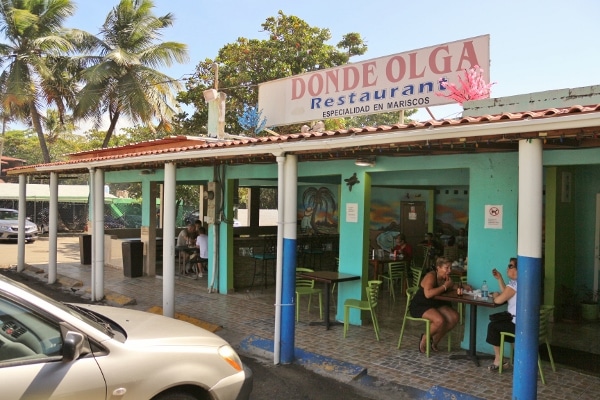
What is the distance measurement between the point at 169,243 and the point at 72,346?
5.26 m

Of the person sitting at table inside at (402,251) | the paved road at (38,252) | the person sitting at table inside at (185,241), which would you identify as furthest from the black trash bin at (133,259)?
the person sitting at table inside at (402,251)

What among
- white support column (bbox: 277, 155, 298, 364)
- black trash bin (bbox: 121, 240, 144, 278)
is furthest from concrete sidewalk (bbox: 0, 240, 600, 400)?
black trash bin (bbox: 121, 240, 144, 278)

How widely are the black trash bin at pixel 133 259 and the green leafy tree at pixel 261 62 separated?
990 cm

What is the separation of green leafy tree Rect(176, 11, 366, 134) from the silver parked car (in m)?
17.8

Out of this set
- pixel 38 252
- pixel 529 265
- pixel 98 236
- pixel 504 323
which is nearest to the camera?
pixel 529 265

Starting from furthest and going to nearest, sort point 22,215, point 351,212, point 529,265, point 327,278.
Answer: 1. point 22,215
2. point 351,212
3. point 327,278
4. point 529,265

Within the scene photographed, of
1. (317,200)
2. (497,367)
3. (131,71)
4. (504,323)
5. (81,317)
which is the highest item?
(131,71)

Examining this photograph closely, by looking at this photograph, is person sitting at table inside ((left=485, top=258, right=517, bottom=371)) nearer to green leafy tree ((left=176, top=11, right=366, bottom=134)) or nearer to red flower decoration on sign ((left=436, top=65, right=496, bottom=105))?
red flower decoration on sign ((left=436, top=65, right=496, bottom=105))

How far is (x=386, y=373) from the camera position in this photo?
5.71 meters

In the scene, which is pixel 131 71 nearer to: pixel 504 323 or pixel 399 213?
pixel 399 213

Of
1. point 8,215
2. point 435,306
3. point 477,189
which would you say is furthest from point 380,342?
point 8,215

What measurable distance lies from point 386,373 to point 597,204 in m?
5.14

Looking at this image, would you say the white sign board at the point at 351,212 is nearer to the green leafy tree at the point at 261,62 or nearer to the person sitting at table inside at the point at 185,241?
the person sitting at table inside at the point at 185,241

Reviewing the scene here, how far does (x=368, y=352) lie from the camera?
6465 mm
